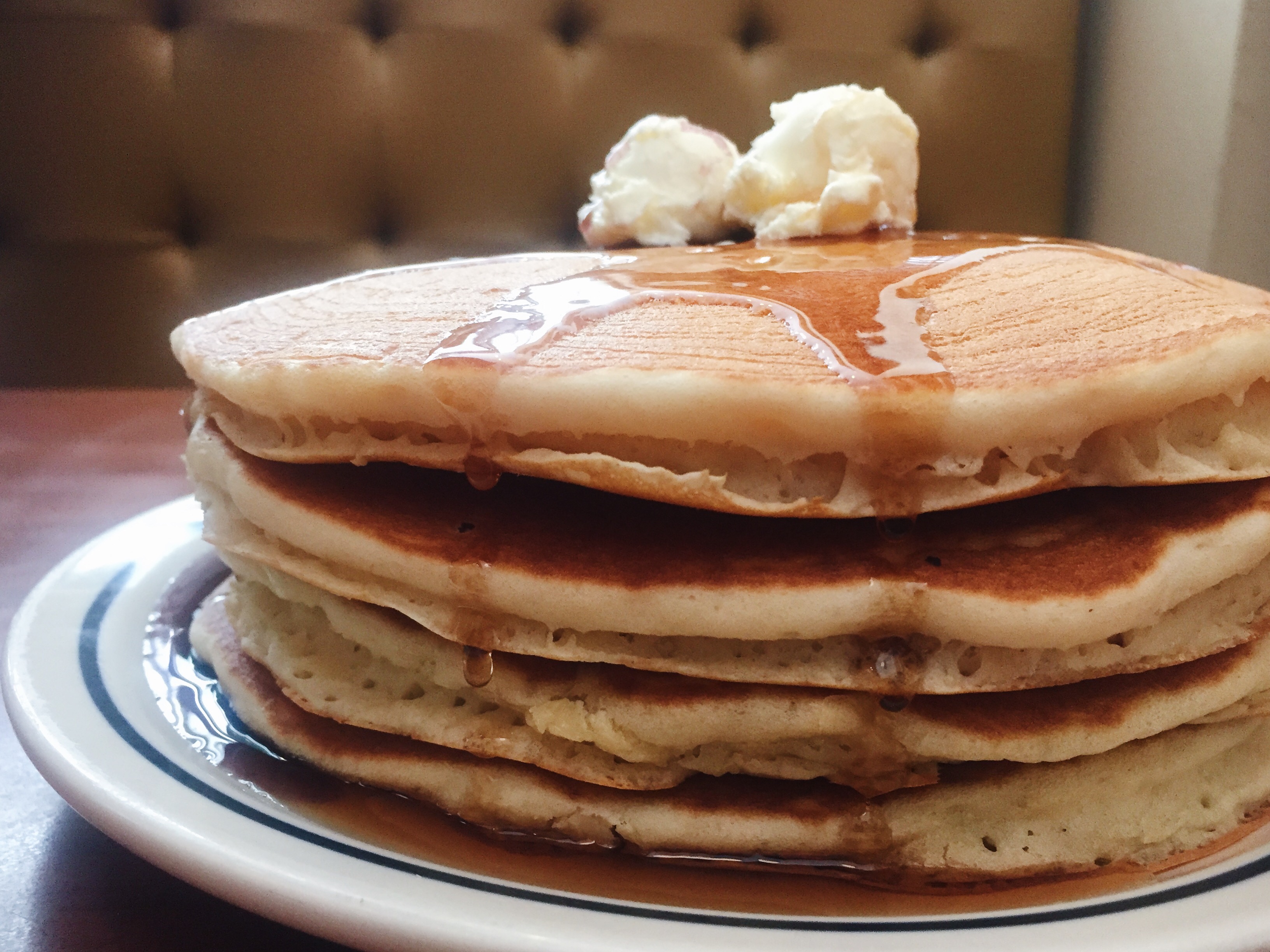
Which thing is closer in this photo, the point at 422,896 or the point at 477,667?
the point at 422,896

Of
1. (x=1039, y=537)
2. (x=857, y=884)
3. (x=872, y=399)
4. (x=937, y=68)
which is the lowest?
(x=857, y=884)

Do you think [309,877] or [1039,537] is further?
[1039,537]

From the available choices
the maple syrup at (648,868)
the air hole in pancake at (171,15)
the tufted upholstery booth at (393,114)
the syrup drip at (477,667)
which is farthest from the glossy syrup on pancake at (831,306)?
the air hole in pancake at (171,15)

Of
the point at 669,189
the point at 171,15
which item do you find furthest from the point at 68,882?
the point at 171,15

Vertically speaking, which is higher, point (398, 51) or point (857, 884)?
point (398, 51)

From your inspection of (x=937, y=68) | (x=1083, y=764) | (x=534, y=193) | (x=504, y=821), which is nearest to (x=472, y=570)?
(x=504, y=821)

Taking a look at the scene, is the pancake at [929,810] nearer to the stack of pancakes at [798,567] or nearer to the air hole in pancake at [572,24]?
the stack of pancakes at [798,567]

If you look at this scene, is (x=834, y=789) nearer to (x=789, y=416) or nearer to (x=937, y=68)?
(x=789, y=416)

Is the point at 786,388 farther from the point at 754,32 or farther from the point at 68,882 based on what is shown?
the point at 754,32
